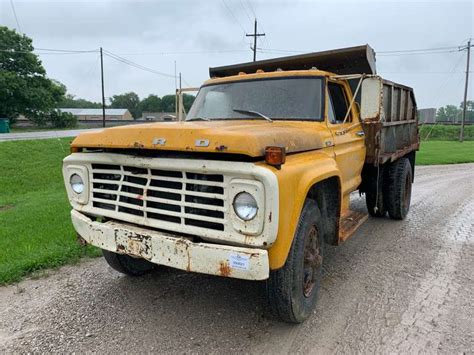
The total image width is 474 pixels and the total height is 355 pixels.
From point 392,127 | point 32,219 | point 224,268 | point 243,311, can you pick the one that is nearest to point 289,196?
point 224,268

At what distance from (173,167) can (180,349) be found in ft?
4.36

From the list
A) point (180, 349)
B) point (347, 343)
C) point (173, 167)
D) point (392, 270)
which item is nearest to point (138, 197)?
point (173, 167)

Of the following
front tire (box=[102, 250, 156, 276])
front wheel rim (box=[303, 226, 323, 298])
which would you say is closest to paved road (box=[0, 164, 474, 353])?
front tire (box=[102, 250, 156, 276])

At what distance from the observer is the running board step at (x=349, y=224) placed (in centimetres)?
409

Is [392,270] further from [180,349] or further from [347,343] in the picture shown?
[180,349]

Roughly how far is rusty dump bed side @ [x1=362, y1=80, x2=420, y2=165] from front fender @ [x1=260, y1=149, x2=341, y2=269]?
1.68 metres

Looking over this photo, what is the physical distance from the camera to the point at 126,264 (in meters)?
4.16

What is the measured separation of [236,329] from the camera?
325cm

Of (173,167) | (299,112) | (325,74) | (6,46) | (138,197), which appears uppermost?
(6,46)

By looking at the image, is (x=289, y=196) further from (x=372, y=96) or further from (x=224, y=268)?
(x=372, y=96)

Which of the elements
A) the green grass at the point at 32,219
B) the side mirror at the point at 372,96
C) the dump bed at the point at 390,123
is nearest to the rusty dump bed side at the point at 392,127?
A: the dump bed at the point at 390,123

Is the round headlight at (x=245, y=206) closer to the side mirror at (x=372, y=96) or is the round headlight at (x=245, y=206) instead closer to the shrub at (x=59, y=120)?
the side mirror at (x=372, y=96)

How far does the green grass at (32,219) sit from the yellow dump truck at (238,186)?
1111mm

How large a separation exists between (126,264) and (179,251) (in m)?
1.51
